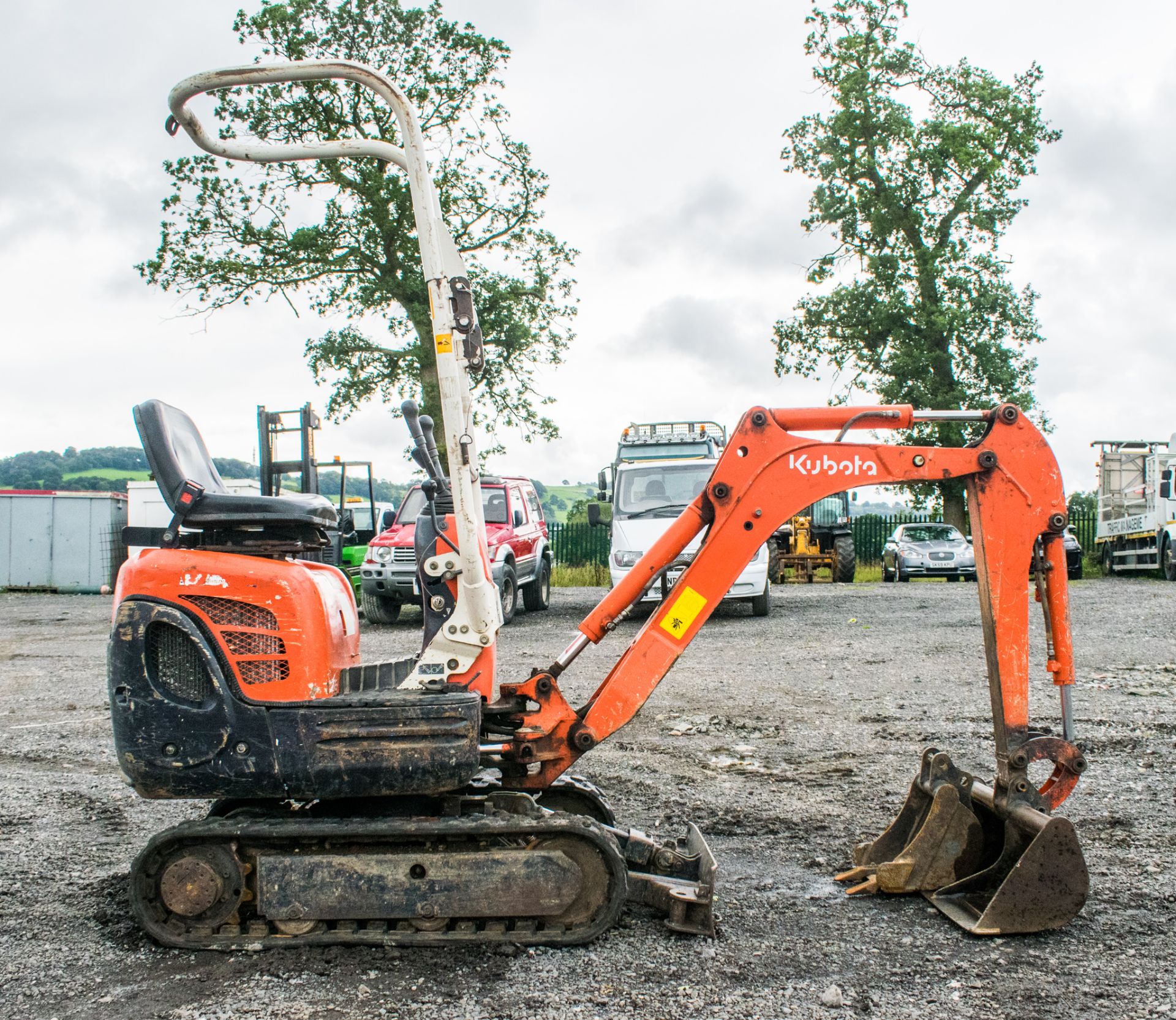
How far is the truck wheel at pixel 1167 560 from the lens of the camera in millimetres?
21281

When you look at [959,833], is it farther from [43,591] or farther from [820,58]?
[820,58]

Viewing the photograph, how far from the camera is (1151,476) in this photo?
2278 centimetres

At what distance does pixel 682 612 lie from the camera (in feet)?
13.7

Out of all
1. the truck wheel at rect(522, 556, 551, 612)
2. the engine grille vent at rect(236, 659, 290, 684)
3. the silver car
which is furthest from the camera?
the silver car

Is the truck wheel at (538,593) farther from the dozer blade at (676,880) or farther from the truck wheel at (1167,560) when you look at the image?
the truck wheel at (1167,560)

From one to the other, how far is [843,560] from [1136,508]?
23.2 feet

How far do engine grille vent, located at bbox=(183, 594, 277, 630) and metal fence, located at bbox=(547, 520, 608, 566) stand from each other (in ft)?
85.6

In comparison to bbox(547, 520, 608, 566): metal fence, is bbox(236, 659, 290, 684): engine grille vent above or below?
below

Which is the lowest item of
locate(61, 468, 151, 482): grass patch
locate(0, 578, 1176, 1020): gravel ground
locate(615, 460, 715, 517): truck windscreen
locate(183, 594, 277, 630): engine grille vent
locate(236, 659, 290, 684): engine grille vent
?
locate(0, 578, 1176, 1020): gravel ground

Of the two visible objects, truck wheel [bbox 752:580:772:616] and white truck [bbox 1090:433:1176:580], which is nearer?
truck wheel [bbox 752:580:772:616]

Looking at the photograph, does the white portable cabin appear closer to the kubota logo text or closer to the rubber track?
the rubber track

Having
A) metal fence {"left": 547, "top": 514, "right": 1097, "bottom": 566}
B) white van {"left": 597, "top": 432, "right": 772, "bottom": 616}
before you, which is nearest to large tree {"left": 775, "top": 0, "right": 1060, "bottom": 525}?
metal fence {"left": 547, "top": 514, "right": 1097, "bottom": 566}

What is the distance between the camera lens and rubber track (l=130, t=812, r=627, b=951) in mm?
3703

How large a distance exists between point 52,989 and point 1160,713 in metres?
7.01
